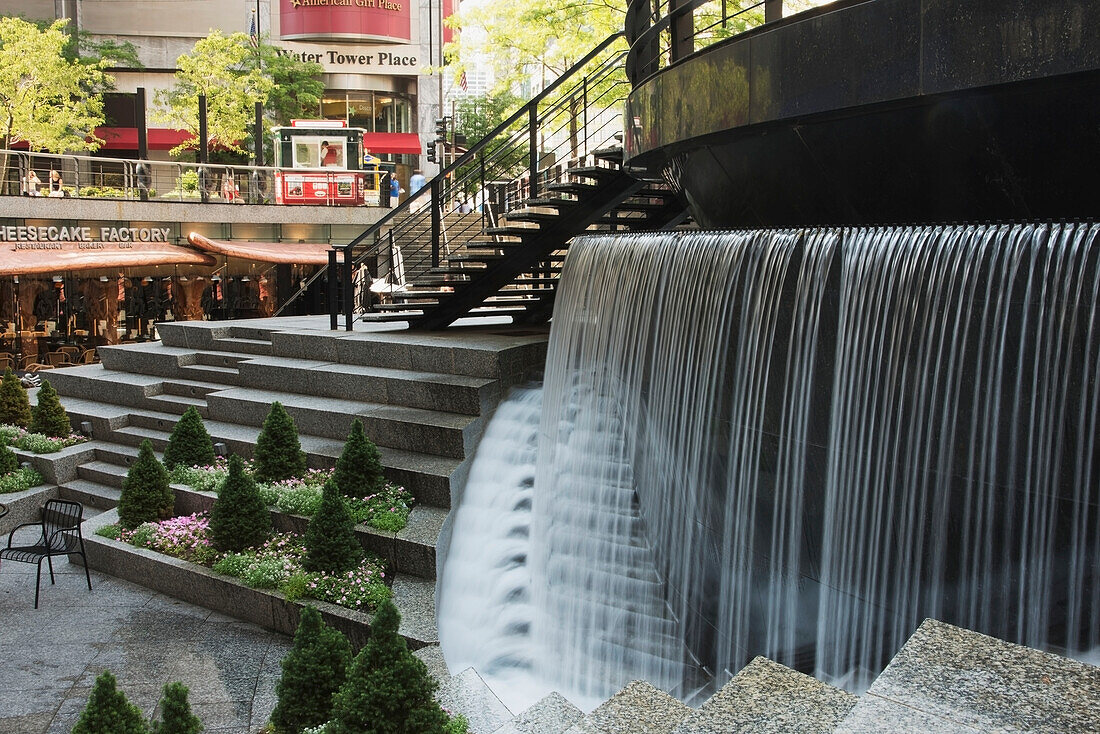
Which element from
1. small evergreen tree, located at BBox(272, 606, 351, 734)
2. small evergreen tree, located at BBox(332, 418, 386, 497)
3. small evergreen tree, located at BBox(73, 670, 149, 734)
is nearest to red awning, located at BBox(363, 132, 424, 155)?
small evergreen tree, located at BBox(332, 418, 386, 497)

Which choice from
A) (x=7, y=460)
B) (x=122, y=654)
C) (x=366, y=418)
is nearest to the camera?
(x=122, y=654)

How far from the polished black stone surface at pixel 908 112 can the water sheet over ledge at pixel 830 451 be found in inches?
26.1

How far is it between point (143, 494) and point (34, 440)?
13.6ft

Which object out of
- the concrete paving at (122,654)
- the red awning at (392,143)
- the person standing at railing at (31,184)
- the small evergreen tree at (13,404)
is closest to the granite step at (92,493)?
the small evergreen tree at (13,404)

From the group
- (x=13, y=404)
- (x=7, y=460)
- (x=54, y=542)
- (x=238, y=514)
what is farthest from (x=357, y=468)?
(x=13, y=404)

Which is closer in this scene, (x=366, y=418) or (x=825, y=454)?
(x=825, y=454)

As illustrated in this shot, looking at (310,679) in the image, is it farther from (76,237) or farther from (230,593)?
(76,237)

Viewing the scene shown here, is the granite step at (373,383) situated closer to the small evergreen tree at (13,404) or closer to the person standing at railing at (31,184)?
the small evergreen tree at (13,404)

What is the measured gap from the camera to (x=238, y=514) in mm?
9945

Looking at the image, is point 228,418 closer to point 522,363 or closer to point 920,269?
point 522,363

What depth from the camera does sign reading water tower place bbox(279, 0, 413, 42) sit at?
55.3 metres

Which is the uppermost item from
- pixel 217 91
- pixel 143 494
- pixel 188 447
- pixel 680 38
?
pixel 217 91

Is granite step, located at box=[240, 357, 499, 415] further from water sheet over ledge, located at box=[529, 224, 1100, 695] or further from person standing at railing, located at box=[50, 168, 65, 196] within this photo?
person standing at railing, located at box=[50, 168, 65, 196]

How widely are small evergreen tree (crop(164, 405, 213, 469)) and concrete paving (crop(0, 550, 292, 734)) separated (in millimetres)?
1782
